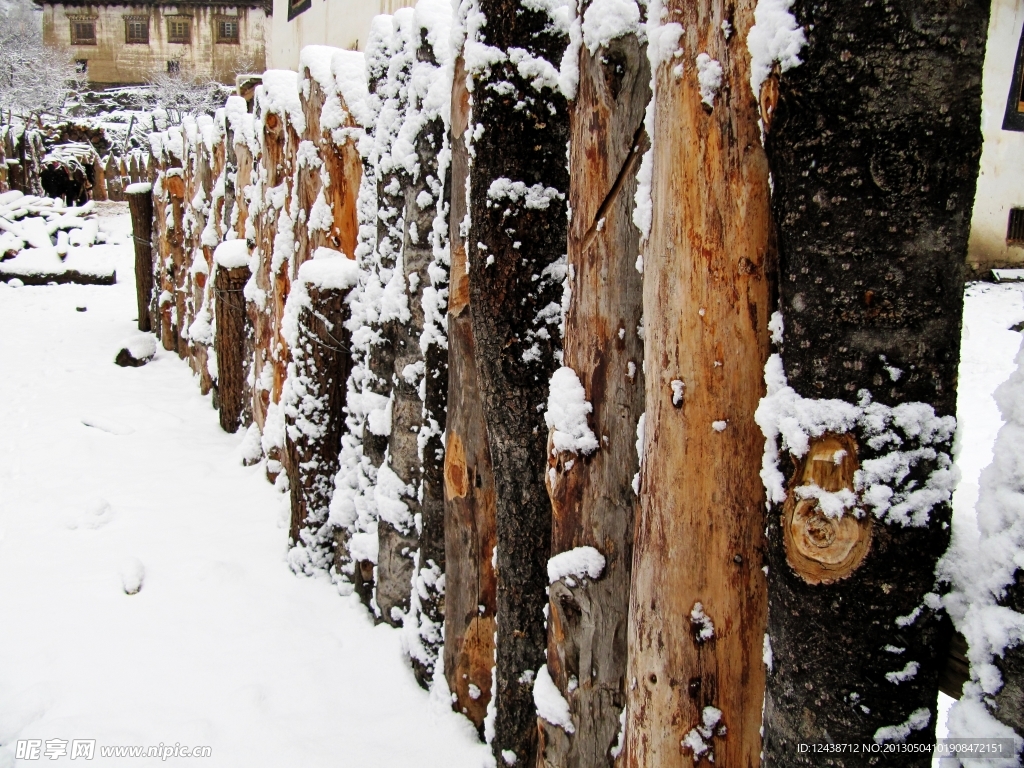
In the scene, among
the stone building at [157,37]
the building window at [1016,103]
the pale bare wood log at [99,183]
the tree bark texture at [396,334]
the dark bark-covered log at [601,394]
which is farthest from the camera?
the stone building at [157,37]

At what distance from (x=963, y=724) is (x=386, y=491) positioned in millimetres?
2050

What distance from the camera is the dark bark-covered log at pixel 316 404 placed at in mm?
3254

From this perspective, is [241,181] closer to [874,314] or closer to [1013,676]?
[874,314]

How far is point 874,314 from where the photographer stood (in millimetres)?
1062

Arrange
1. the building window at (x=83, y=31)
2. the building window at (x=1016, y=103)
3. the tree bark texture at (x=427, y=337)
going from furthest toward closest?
the building window at (x=83, y=31) < the building window at (x=1016, y=103) < the tree bark texture at (x=427, y=337)

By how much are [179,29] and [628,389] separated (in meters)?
39.4

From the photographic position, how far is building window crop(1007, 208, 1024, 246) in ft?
29.0

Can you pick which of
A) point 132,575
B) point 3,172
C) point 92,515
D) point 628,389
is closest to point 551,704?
point 628,389

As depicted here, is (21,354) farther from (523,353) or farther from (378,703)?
(523,353)

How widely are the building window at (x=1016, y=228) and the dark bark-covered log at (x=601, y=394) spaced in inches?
375

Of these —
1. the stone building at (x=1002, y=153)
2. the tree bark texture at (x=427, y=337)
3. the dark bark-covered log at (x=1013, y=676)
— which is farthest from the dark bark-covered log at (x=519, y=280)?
the stone building at (x=1002, y=153)

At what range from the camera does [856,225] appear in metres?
1.05

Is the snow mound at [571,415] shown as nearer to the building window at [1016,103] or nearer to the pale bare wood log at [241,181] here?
the pale bare wood log at [241,181]

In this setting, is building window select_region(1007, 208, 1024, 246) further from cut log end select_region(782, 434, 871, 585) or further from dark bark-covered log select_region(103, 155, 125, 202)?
dark bark-covered log select_region(103, 155, 125, 202)
